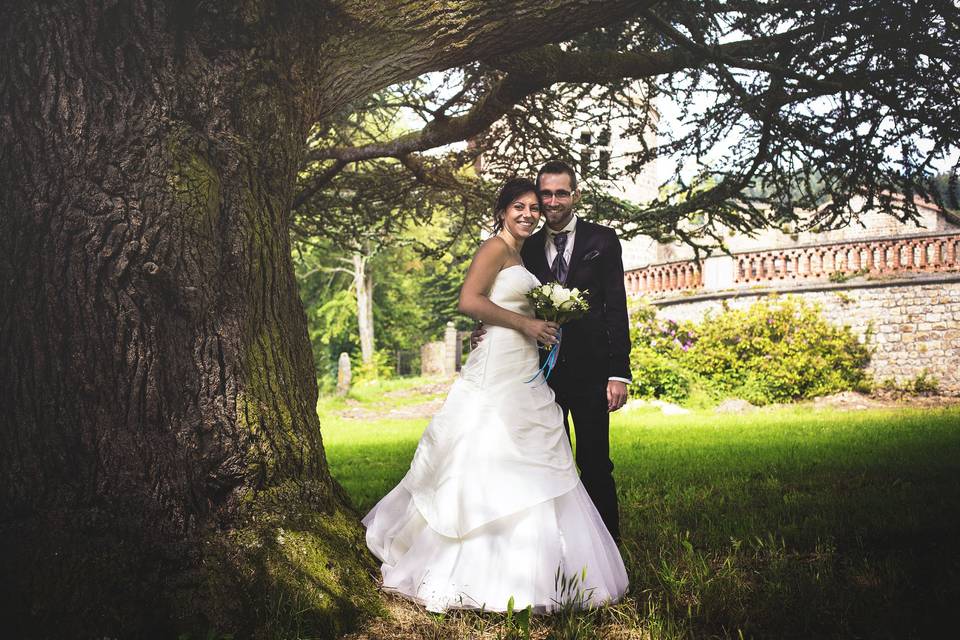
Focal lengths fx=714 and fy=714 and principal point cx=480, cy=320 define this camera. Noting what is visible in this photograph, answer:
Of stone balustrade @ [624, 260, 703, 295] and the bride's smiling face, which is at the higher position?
stone balustrade @ [624, 260, 703, 295]

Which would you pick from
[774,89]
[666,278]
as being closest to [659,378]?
[666,278]

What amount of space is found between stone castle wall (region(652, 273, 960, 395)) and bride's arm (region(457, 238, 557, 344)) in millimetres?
14498

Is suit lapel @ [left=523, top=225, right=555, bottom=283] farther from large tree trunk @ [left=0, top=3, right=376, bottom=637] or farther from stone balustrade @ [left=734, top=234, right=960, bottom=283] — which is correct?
stone balustrade @ [left=734, top=234, right=960, bottom=283]

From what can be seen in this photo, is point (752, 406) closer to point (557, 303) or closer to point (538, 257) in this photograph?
point (538, 257)

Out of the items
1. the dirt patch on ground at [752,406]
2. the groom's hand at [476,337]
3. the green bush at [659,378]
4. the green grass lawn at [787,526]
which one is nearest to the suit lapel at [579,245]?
the groom's hand at [476,337]

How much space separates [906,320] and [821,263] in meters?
2.28

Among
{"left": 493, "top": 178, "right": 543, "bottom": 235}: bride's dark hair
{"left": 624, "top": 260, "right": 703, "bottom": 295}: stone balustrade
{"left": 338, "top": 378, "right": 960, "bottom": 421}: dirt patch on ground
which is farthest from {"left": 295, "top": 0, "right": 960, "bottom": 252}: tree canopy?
{"left": 624, "top": 260, "right": 703, "bottom": 295}: stone balustrade

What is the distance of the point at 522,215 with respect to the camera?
401cm

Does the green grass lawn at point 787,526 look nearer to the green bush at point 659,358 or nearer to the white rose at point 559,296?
the white rose at point 559,296

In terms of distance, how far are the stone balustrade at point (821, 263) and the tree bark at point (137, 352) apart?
568 inches

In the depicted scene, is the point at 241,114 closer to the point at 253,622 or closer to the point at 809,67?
the point at 253,622

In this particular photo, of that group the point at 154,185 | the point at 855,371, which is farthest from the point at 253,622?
the point at 855,371

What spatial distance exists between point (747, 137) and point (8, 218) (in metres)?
5.26

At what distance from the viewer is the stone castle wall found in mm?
15555
